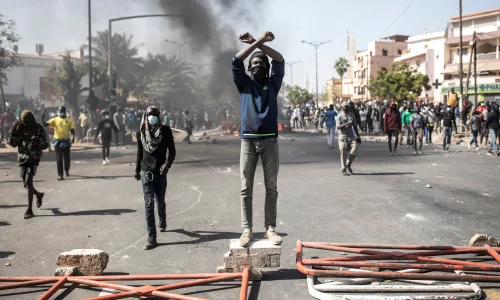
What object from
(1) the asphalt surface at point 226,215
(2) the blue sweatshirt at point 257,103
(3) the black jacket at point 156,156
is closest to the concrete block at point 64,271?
(1) the asphalt surface at point 226,215

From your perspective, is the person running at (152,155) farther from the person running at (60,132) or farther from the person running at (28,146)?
the person running at (60,132)

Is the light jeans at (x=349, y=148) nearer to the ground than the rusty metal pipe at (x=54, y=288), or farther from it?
farther from it

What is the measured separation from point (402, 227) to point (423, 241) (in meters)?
0.72

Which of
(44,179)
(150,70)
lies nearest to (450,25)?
(150,70)

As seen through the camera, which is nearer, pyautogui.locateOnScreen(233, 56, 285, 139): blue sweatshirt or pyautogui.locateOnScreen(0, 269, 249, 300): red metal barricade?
pyautogui.locateOnScreen(0, 269, 249, 300): red metal barricade

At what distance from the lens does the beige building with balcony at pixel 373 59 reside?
275 ft

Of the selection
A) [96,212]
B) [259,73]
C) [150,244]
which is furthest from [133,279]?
[96,212]

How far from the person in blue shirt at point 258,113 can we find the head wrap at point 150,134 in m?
1.66

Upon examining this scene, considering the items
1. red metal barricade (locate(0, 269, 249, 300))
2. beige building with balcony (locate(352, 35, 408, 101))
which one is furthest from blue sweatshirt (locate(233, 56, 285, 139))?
beige building with balcony (locate(352, 35, 408, 101))

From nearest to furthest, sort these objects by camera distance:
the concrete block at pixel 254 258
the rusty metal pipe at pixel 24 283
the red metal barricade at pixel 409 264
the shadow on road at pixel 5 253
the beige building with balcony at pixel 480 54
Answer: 1. the red metal barricade at pixel 409 264
2. the rusty metal pipe at pixel 24 283
3. the concrete block at pixel 254 258
4. the shadow on road at pixel 5 253
5. the beige building with balcony at pixel 480 54

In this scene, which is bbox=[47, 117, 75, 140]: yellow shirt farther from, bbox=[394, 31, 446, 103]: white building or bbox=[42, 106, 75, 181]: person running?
bbox=[394, 31, 446, 103]: white building

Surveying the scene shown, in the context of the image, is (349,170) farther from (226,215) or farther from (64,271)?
(64,271)

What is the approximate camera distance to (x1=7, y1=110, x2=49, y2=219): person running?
7.58m

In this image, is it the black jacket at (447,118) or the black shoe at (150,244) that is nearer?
the black shoe at (150,244)
